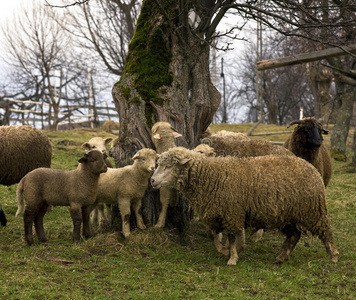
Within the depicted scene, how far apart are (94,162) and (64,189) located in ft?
1.81

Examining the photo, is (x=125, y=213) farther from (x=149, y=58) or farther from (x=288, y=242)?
(x=149, y=58)

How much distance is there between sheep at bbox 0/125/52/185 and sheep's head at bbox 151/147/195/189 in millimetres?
3572

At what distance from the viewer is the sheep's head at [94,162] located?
19.9ft

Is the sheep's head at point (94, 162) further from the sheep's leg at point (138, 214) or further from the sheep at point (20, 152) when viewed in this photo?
the sheep at point (20, 152)

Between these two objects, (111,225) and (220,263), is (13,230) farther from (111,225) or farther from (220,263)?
(220,263)

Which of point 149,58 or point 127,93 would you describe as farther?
point 149,58

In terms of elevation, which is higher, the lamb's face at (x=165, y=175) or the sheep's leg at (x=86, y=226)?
the lamb's face at (x=165, y=175)

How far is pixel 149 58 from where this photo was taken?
7.12 meters

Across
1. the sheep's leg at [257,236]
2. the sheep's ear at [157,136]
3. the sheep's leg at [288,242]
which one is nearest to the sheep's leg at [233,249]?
the sheep's leg at [288,242]

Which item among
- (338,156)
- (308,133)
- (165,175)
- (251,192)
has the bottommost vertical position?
(338,156)

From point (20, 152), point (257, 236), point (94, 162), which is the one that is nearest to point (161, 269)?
point (94, 162)

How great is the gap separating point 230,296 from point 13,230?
4015 millimetres

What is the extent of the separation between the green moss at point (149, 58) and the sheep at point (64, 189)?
142 centimetres

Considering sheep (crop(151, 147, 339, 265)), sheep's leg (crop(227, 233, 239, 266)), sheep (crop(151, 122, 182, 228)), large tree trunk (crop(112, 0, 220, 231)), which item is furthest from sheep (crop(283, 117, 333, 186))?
sheep's leg (crop(227, 233, 239, 266))
